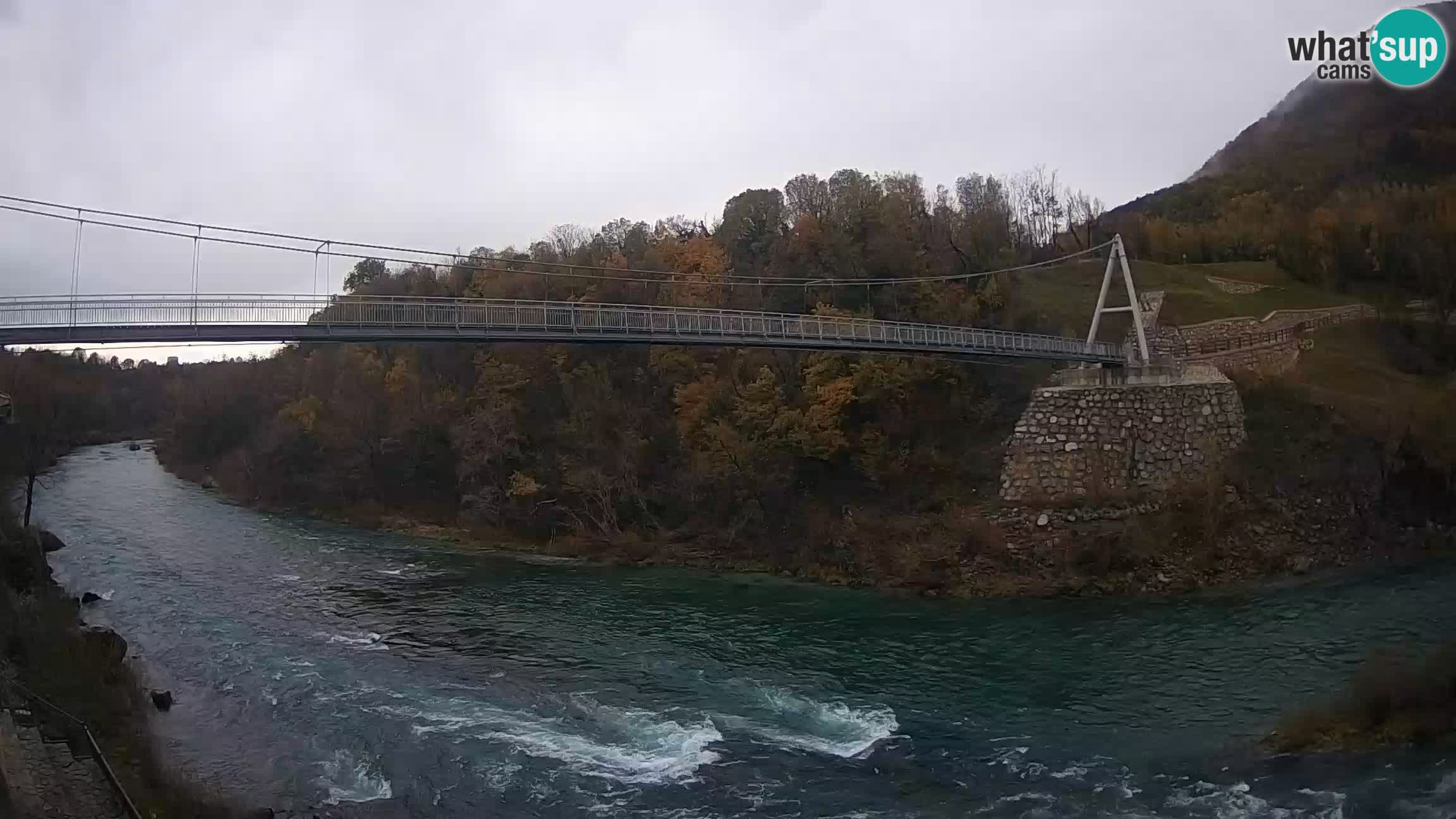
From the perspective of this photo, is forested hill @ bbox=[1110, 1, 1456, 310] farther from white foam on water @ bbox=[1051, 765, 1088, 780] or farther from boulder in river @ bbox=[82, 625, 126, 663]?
boulder in river @ bbox=[82, 625, 126, 663]

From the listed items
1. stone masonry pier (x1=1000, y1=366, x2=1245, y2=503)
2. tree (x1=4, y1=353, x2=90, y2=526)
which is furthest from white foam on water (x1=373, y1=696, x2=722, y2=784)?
tree (x1=4, y1=353, x2=90, y2=526)

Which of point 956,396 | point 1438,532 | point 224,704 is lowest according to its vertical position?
point 224,704

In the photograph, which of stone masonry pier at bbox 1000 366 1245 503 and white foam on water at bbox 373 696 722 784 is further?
stone masonry pier at bbox 1000 366 1245 503

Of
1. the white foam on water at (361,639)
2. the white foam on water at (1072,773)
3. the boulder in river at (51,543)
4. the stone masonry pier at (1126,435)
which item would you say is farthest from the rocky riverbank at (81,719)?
the stone masonry pier at (1126,435)

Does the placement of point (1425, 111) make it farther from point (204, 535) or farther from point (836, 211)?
point (204, 535)

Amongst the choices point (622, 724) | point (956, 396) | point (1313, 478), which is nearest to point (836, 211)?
point (956, 396)

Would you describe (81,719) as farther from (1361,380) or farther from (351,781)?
(1361,380)
